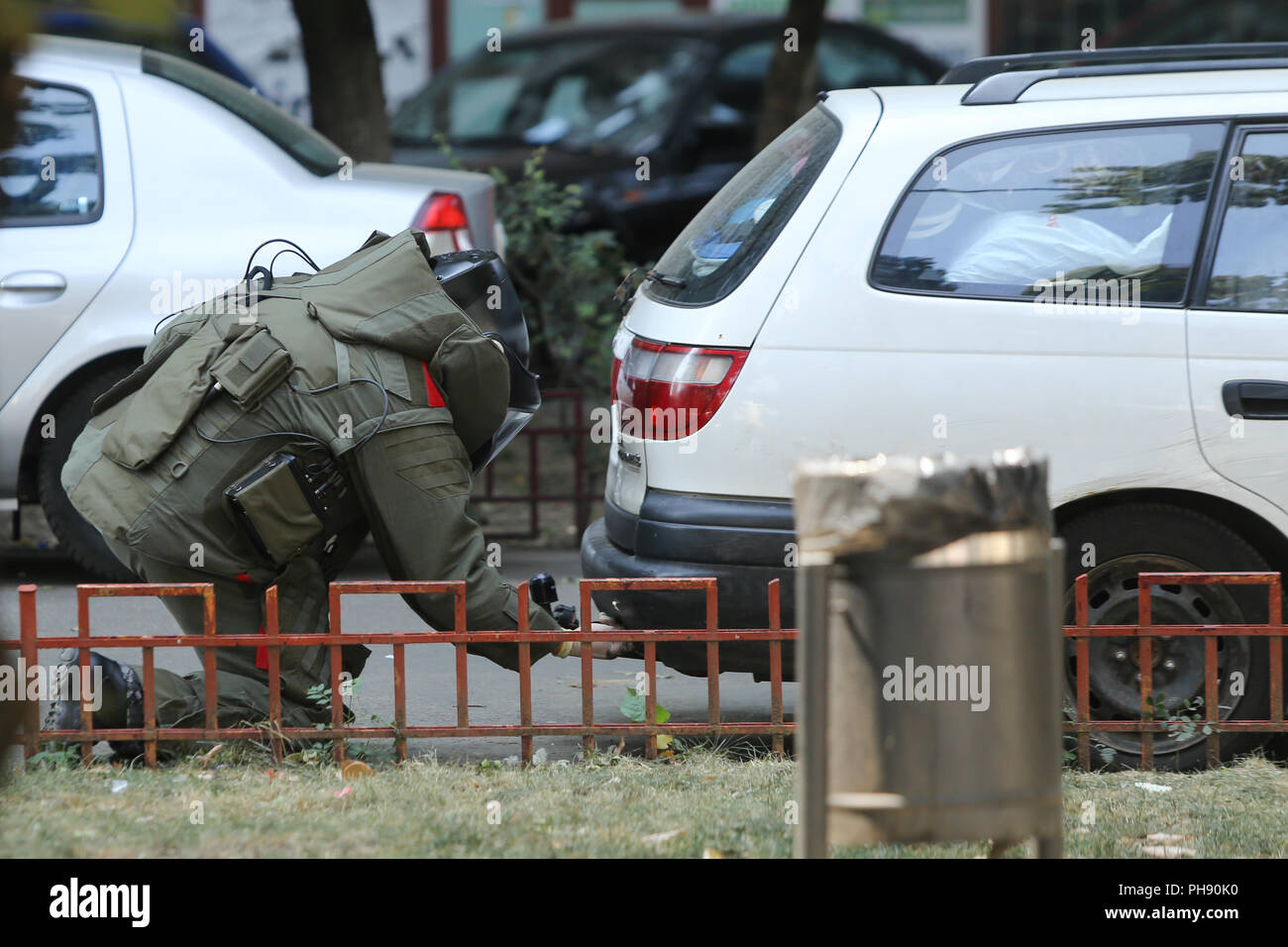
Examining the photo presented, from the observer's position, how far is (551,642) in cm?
393

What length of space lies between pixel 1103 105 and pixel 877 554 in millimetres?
2073

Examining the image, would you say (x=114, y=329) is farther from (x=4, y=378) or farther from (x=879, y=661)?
(x=879, y=661)

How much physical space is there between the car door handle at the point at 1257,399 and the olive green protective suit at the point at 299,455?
176cm

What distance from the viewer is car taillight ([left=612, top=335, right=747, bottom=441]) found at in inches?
155

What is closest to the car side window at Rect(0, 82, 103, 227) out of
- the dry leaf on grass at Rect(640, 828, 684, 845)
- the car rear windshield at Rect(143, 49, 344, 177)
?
the car rear windshield at Rect(143, 49, 344, 177)

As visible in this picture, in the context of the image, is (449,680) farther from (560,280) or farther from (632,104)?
(632,104)

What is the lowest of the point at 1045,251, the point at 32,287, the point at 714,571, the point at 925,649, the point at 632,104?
the point at 714,571

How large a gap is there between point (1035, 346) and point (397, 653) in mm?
1720

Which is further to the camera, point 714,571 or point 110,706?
point 714,571

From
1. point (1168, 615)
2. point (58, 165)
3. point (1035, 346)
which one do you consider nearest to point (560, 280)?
point (58, 165)

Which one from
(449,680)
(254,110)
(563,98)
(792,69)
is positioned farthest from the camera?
(563,98)

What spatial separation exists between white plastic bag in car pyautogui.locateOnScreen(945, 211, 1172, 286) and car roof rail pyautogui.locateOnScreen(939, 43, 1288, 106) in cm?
33

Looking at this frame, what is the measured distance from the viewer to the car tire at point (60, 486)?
5820mm

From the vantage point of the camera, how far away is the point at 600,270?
7.77 meters
